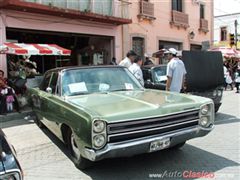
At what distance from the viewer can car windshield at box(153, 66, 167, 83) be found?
9.43 metres

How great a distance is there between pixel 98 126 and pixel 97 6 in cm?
1134

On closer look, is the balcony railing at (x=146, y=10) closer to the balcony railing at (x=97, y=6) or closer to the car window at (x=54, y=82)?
the balcony railing at (x=97, y=6)

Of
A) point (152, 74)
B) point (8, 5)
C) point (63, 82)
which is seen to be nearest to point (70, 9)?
point (8, 5)

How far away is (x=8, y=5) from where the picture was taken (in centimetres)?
1094

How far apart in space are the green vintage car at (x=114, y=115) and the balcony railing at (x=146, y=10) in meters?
12.3

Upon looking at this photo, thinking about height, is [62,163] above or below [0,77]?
below

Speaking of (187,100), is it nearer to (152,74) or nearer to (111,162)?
(111,162)

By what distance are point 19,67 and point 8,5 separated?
223cm

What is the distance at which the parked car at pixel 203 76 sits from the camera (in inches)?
330

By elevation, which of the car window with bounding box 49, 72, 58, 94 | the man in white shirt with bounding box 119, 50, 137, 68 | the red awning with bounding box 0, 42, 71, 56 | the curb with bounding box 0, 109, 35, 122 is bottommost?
the curb with bounding box 0, 109, 35, 122

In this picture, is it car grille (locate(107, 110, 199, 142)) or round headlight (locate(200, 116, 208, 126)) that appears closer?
car grille (locate(107, 110, 199, 142))

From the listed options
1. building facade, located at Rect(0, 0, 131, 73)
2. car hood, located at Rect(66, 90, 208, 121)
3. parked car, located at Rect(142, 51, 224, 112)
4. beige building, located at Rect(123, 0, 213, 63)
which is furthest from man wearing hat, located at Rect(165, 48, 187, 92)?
beige building, located at Rect(123, 0, 213, 63)

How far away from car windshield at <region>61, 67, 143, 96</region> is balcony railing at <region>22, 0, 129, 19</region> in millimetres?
7247

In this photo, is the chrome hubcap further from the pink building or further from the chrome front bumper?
the pink building
